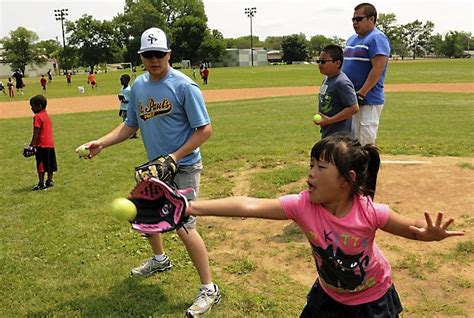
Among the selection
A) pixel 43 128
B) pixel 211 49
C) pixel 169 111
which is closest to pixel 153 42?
pixel 169 111

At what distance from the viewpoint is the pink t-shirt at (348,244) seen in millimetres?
2379

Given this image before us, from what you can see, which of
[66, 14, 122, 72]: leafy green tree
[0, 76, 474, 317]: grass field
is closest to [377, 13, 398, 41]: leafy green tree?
[66, 14, 122, 72]: leafy green tree

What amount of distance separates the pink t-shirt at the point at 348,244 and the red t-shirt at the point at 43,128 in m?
6.43

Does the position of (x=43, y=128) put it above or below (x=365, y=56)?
below

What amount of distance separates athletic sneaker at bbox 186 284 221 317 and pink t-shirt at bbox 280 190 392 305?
141 centimetres

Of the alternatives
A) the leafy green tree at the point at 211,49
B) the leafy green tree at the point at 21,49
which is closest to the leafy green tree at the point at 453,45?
the leafy green tree at the point at 211,49

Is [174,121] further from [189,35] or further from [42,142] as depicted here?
[189,35]

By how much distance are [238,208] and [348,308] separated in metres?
0.77

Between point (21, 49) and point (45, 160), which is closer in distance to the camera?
point (45, 160)

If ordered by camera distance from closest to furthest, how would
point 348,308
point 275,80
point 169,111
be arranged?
point 348,308 → point 169,111 → point 275,80

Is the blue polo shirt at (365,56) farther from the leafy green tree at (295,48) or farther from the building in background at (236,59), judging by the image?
the leafy green tree at (295,48)

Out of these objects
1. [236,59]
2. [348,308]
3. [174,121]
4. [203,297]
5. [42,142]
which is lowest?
[203,297]

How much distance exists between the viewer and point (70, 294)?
4078mm

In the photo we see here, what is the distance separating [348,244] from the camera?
7.82 ft
